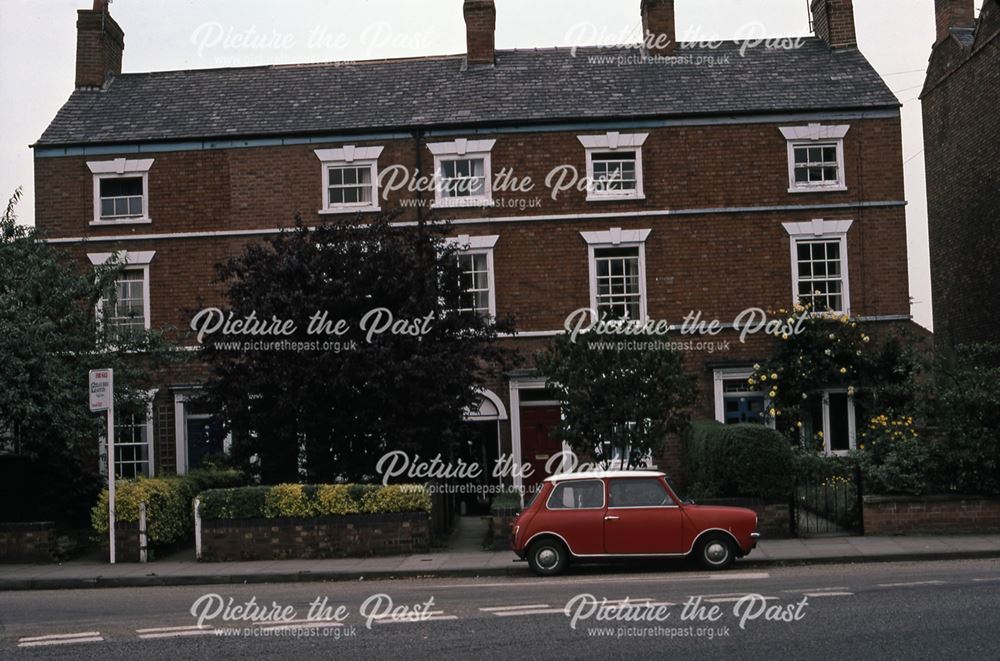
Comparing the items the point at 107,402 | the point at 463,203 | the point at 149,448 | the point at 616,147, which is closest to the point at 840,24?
the point at 616,147

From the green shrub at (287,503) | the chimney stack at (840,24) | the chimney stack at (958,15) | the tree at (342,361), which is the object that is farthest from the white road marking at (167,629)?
the chimney stack at (958,15)

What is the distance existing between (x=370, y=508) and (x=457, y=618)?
23.8ft

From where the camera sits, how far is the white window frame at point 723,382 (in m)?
26.3

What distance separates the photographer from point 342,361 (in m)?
20.3

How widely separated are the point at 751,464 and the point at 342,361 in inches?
281

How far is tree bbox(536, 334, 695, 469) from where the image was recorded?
66.5ft

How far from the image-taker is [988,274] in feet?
101

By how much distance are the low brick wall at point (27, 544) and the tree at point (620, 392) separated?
8.92 m

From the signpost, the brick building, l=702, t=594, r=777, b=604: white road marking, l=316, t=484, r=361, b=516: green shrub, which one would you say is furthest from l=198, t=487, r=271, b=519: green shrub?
the brick building

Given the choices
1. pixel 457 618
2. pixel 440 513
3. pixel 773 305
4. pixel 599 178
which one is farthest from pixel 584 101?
pixel 457 618

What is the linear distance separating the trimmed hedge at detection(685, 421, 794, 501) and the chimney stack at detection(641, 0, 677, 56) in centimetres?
1267

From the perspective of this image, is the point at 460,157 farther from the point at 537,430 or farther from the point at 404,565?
the point at 404,565

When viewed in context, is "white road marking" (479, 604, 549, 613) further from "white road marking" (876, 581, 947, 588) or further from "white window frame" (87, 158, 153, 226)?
"white window frame" (87, 158, 153, 226)

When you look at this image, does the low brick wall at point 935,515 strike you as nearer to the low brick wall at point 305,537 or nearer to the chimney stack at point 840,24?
the low brick wall at point 305,537
